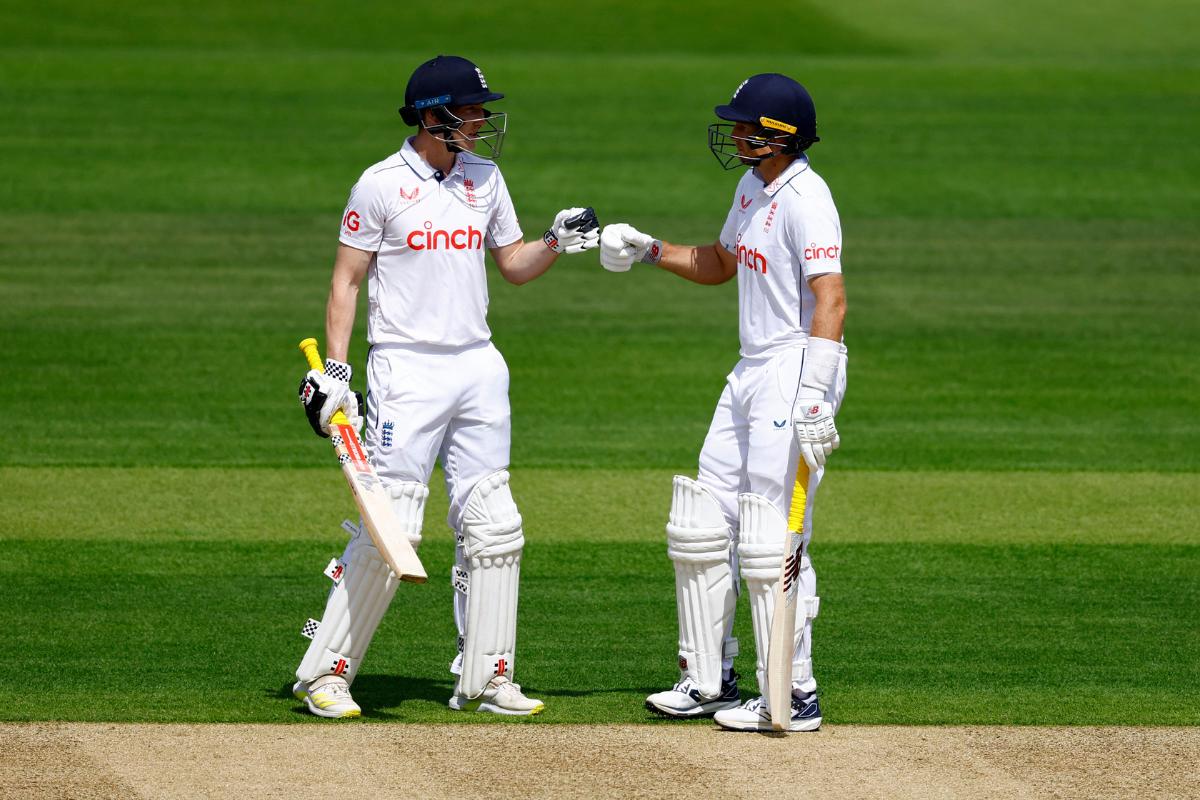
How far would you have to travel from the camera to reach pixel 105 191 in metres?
19.6

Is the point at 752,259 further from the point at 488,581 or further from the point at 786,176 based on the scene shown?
the point at 488,581

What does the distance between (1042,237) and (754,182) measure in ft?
42.3

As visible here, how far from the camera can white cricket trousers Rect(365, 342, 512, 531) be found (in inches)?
253

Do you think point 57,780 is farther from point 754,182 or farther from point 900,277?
point 900,277

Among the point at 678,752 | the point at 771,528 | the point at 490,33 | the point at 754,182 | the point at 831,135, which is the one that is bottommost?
the point at 678,752

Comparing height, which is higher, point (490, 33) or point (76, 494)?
point (490, 33)

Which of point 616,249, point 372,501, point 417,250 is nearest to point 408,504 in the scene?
→ point 372,501

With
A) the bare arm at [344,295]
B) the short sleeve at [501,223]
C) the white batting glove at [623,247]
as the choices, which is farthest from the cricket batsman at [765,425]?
the bare arm at [344,295]

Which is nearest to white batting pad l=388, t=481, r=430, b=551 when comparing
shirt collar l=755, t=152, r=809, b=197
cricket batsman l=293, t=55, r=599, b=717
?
cricket batsman l=293, t=55, r=599, b=717

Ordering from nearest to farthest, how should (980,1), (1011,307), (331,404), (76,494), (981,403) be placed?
(331,404)
(76,494)
(981,403)
(1011,307)
(980,1)

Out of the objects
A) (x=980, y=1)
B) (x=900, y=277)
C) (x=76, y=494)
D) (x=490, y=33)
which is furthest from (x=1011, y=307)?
(x=980, y=1)

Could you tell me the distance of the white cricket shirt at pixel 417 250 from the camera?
6.49 meters

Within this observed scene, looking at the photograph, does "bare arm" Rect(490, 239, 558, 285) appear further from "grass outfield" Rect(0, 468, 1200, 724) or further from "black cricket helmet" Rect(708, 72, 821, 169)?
"grass outfield" Rect(0, 468, 1200, 724)

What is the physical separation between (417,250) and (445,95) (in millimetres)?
589
